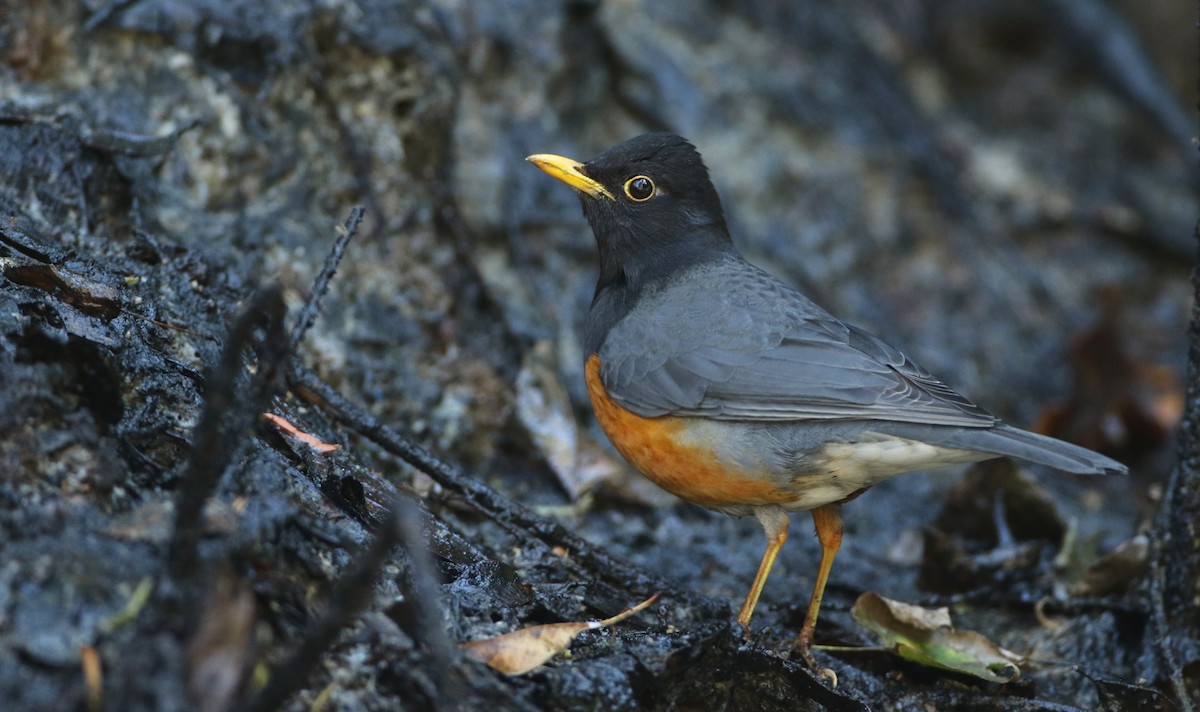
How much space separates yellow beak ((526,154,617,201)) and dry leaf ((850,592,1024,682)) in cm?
231

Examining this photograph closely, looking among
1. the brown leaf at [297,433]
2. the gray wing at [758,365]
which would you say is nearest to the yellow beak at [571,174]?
the gray wing at [758,365]

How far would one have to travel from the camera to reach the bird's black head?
18.0 feet

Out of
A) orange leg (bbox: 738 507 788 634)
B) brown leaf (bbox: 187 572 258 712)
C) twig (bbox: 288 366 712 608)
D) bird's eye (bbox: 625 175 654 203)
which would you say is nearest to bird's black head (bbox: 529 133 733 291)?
bird's eye (bbox: 625 175 654 203)

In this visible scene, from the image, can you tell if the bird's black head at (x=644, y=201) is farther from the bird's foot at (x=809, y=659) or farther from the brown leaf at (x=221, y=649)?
the brown leaf at (x=221, y=649)

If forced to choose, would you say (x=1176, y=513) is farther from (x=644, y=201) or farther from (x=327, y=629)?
(x=327, y=629)

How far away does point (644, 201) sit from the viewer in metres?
5.55

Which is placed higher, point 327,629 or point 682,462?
point 682,462

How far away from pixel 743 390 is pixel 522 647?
1630 millimetres

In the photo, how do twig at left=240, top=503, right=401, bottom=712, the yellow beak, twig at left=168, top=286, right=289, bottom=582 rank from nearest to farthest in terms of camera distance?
twig at left=240, top=503, right=401, bottom=712
twig at left=168, top=286, right=289, bottom=582
the yellow beak

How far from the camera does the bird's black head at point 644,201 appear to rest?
18.0 ft

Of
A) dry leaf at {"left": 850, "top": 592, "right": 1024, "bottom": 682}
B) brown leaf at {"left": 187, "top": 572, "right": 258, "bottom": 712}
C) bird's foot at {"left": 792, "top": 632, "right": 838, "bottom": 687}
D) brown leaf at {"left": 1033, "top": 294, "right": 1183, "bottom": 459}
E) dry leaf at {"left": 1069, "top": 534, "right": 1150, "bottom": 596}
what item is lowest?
brown leaf at {"left": 187, "top": 572, "right": 258, "bottom": 712}

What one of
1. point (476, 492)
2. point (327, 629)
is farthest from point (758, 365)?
point (327, 629)

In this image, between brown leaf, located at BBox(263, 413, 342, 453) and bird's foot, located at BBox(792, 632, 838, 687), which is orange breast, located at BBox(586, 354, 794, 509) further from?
brown leaf, located at BBox(263, 413, 342, 453)

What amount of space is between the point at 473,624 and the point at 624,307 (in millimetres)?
2084
